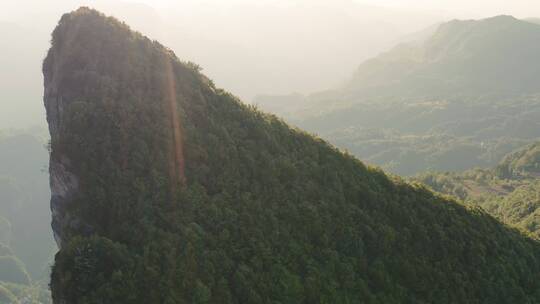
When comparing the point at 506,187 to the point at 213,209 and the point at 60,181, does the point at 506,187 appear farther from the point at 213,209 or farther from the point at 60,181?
the point at 60,181

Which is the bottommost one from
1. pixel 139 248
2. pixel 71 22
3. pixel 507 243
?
pixel 507 243

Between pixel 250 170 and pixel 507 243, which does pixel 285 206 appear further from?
pixel 507 243

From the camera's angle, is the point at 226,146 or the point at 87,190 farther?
the point at 226,146

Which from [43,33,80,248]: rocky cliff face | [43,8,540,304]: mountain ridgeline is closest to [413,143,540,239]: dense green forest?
[43,8,540,304]: mountain ridgeline

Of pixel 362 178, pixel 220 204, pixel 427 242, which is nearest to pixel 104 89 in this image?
pixel 220 204

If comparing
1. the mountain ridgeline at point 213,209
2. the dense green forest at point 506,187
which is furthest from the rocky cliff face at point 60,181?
the dense green forest at point 506,187

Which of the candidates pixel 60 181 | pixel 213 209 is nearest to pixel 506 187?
pixel 213 209

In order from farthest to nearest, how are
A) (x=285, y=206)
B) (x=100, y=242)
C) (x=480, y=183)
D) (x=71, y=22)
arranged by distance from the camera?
(x=480, y=183)
(x=71, y=22)
(x=285, y=206)
(x=100, y=242)
